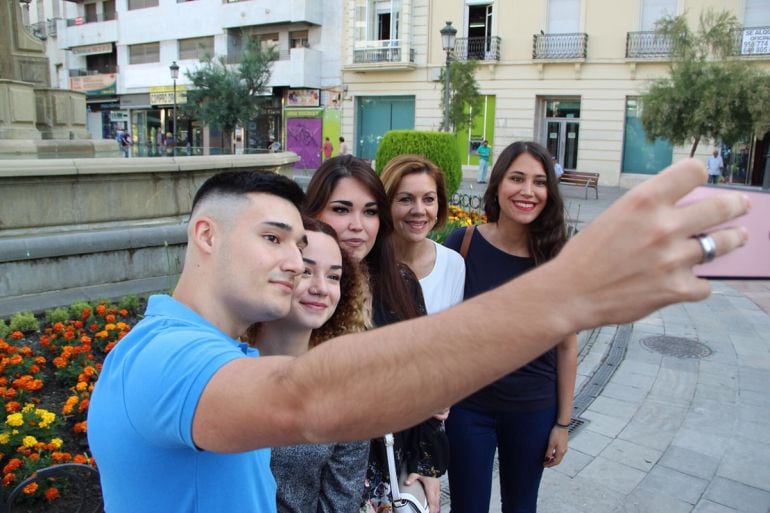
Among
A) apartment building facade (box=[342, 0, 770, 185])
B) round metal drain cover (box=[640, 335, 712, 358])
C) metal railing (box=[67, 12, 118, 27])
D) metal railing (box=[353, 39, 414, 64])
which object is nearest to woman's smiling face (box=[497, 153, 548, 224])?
round metal drain cover (box=[640, 335, 712, 358])

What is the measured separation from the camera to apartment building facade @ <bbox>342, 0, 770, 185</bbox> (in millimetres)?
23453

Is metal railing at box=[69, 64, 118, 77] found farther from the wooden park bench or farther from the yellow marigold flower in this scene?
the yellow marigold flower

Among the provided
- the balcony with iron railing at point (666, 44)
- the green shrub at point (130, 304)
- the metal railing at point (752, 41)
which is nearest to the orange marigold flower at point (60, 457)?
the green shrub at point (130, 304)

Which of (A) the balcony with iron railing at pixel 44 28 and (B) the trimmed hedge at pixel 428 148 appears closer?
(B) the trimmed hedge at pixel 428 148

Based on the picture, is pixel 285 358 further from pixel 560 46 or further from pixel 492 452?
pixel 560 46

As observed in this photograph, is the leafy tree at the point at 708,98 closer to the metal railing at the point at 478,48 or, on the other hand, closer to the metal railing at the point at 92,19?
the metal railing at the point at 478,48

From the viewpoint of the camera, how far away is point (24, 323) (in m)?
4.58

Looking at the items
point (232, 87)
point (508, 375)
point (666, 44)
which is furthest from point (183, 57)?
point (508, 375)

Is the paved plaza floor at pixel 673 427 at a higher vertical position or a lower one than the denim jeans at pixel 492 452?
lower

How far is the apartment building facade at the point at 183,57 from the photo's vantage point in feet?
99.2

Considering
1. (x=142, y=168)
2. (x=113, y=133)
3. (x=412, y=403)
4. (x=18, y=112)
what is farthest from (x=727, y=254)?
(x=113, y=133)

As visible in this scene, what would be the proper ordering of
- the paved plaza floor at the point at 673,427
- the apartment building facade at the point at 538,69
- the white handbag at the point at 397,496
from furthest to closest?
the apartment building facade at the point at 538,69, the paved plaza floor at the point at 673,427, the white handbag at the point at 397,496

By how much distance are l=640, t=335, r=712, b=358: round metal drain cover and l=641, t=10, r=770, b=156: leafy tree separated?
11.2 m

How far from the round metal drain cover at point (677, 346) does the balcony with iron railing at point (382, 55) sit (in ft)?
75.3
